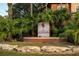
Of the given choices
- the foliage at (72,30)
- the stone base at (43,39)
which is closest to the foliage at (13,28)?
the stone base at (43,39)

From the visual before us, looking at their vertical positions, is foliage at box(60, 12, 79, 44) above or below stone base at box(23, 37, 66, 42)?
above

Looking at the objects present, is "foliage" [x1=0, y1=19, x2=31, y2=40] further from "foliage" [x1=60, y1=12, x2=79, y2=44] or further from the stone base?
"foliage" [x1=60, y1=12, x2=79, y2=44]

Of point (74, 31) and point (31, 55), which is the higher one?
point (74, 31)

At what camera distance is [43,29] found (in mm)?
2326

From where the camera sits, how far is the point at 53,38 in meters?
2.32

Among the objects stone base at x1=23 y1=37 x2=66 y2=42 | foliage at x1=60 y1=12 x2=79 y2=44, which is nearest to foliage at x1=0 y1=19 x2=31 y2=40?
stone base at x1=23 y1=37 x2=66 y2=42

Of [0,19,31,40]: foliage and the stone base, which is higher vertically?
[0,19,31,40]: foliage

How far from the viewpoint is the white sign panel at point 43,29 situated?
2322 millimetres

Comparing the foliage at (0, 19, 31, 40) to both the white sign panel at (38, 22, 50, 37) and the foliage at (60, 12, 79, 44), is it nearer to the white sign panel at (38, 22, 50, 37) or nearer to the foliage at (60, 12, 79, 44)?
the white sign panel at (38, 22, 50, 37)

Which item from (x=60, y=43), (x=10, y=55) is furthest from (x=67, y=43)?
(x=10, y=55)

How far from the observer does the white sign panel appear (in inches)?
91.4

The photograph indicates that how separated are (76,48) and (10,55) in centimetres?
55

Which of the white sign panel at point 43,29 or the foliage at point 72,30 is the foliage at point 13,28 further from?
the foliage at point 72,30

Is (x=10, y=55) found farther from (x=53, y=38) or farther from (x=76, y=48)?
(x=76, y=48)
